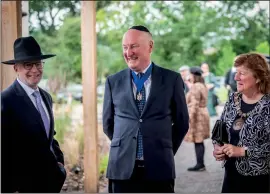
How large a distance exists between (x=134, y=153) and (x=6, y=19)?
84 cm

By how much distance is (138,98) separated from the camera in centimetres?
231

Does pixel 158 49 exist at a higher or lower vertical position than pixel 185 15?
lower

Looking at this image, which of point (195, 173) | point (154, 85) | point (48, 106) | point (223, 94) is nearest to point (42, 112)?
point (48, 106)

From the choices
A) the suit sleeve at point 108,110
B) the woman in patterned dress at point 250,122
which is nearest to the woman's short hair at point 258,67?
the woman in patterned dress at point 250,122

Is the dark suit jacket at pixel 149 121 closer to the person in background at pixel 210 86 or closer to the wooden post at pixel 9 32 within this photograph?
the wooden post at pixel 9 32

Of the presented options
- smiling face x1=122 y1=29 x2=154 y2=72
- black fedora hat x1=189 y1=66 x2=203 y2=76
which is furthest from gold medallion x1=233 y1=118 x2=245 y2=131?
black fedora hat x1=189 y1=66 x2=203 y2=76

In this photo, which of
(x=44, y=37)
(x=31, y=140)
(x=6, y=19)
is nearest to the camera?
(x=31, y=140)

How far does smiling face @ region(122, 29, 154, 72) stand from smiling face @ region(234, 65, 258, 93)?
435 mm

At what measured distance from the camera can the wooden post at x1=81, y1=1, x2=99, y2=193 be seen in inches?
110

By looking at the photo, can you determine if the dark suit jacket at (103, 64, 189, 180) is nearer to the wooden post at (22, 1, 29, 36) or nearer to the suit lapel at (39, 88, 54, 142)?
the suit lapel at (39, 88, 54, 142)

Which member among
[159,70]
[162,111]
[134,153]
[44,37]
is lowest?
[134,153]

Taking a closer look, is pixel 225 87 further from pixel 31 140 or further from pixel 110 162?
pixel 31 140

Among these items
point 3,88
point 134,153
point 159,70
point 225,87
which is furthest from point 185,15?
point 3,88

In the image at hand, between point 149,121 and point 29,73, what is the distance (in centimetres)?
59
